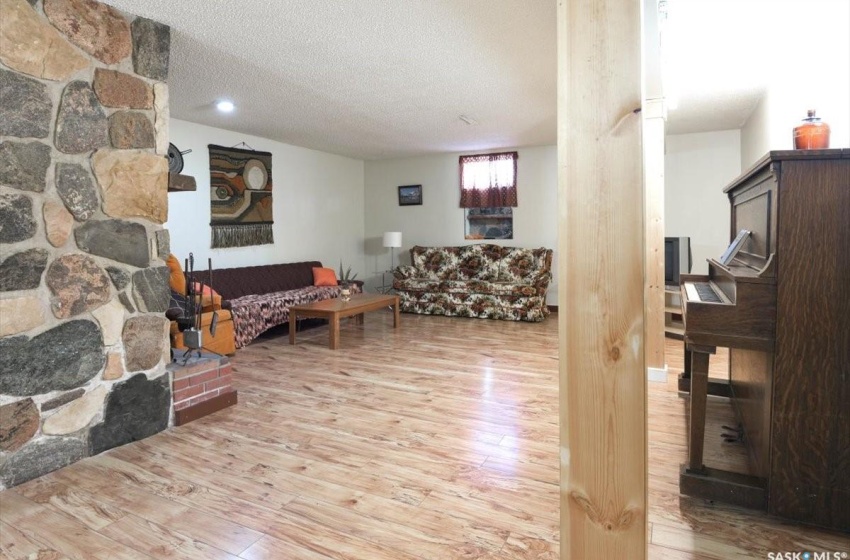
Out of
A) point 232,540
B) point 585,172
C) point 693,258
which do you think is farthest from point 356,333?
point 585,172

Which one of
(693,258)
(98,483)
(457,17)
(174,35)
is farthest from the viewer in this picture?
(693,258)

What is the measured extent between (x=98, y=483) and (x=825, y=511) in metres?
2.86

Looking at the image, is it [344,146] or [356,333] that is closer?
[356,333]

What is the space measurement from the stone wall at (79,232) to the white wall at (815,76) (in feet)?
11.6

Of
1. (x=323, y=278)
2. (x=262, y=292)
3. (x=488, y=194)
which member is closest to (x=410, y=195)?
(x=488, y=194)

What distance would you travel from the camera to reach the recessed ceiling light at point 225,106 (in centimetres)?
432

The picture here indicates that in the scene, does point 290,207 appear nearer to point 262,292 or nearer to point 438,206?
point 262,292

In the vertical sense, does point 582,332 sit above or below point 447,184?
below

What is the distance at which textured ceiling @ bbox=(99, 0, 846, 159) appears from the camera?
2576 mm

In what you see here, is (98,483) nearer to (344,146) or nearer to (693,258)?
(344,146)

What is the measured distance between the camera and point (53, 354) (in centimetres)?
222

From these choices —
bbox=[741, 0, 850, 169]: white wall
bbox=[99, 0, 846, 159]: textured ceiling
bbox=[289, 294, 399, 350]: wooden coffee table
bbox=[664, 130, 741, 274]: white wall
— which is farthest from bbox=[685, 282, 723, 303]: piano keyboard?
bbox=[664, 130, 741, 274]: white wall

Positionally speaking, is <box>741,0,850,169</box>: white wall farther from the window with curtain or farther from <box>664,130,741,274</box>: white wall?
the window with curtain

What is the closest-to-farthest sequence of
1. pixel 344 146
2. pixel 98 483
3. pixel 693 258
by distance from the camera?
pixel 98 483 < pixel 693 258 < pixel 344 146
